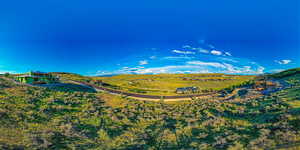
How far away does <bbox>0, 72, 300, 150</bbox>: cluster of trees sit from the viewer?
516 inches

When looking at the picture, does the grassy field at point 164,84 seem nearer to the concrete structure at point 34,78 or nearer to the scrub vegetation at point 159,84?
the scrub vegetation at point 159,84

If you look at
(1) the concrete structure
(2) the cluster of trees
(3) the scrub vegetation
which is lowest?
(2) the cluster of trees

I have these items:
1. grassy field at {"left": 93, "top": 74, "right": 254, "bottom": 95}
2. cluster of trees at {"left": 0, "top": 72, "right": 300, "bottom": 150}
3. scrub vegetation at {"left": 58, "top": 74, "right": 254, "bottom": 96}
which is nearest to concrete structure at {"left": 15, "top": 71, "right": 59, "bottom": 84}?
cluster of trees at {"left": 0, "top": 72, "right": 300, "bottom": 150}

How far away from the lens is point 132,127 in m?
19.8

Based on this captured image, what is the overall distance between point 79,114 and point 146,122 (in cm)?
1029

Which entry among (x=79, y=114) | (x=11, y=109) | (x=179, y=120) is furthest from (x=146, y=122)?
(x=11, y=109)

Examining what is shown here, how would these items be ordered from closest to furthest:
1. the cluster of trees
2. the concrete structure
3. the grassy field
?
the cluster of trees, the concrete structure, the grassy field

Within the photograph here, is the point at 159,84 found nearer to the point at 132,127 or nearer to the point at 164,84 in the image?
the point at 164,84

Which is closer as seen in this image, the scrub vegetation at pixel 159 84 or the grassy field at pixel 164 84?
the scrub vegetation at pixel 159 84

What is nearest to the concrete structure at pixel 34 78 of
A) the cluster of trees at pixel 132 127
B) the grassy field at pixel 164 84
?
the cluster of trees at pixel 132 127

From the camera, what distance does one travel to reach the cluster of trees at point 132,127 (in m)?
13.1

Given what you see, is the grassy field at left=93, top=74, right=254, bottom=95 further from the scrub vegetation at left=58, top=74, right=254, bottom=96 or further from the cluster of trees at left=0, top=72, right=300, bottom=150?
the cluster of trees at left=0, top=72, right=300, bottom=150

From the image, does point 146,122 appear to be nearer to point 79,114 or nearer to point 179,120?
point 179,120

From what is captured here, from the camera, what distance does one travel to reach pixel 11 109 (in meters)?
19.5
